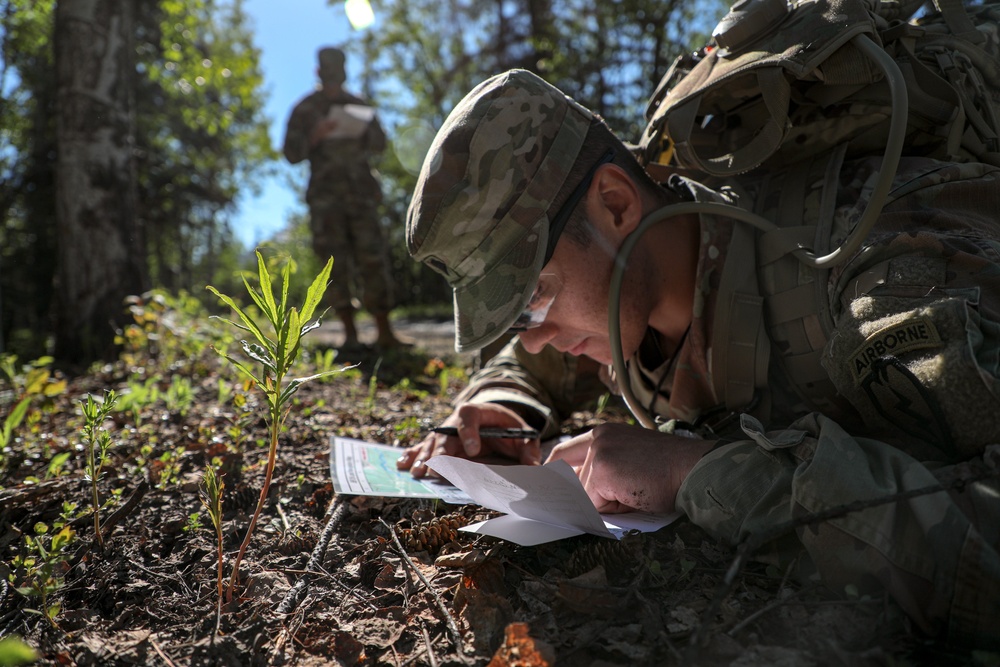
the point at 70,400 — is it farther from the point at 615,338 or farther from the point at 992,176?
the point at 992,176

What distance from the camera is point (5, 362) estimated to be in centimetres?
284

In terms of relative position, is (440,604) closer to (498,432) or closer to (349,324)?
(498,432)

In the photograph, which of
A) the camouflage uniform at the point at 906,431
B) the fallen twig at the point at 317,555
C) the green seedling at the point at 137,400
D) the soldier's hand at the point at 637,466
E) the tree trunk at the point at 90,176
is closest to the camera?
the camouflage uniform at the point at 906,431

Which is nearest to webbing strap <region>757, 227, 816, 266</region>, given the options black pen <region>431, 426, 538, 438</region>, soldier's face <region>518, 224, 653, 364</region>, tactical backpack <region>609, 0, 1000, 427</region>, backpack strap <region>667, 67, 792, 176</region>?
tactical backpack <region>609, 0, 1000, 427</region>

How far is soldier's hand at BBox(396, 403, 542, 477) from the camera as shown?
5.79 feet

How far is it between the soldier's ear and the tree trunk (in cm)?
395

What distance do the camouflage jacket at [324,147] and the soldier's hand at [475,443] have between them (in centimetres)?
433

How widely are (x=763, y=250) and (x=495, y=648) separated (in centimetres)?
105

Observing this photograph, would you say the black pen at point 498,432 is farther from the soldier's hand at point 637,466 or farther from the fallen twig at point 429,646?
the fallen twig at point 429,646

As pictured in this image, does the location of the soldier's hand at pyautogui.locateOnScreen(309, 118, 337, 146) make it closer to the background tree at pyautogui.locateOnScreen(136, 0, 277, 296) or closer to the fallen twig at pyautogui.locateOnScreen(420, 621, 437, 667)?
the background tree at pyautogui.locateOnScreen(136, 0, 277, 296)

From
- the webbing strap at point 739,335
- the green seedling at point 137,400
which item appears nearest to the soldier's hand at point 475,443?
the webbing strap at point 739,335

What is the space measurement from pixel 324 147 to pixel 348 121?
33cm

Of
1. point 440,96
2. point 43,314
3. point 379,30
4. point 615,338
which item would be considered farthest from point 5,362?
point 379,30

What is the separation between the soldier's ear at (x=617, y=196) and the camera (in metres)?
1.61
